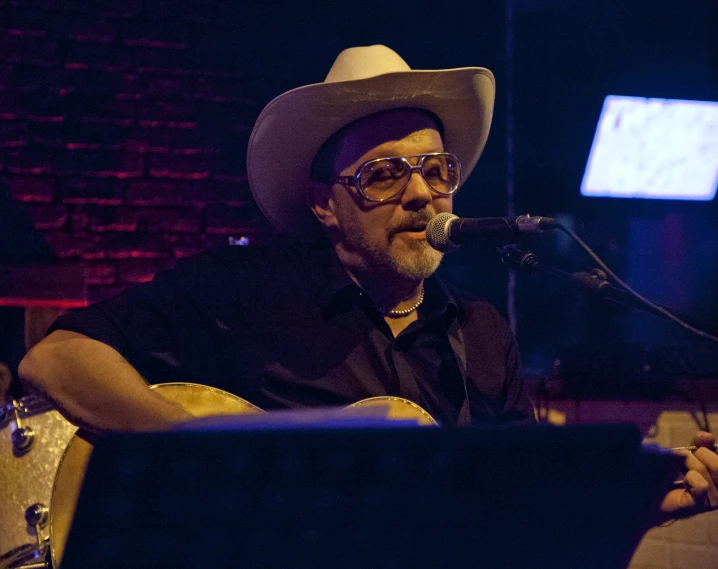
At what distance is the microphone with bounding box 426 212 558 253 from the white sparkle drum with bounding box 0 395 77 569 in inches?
46.3

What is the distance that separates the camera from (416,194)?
220cm

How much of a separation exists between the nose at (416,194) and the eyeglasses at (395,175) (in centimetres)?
1

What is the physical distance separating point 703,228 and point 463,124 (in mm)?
1900

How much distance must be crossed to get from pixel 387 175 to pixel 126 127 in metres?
1.82

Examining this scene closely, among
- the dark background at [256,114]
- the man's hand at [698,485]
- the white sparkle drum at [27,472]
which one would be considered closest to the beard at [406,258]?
the man's hand at [698,485]

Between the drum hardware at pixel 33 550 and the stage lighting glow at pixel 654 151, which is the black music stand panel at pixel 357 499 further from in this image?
the stage lighting glow at pixel 654 151

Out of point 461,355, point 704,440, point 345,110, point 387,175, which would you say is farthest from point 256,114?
point 704,440

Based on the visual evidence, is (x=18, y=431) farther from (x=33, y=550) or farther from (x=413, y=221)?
(x=413, y=221)

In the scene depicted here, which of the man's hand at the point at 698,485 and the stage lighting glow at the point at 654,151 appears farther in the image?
the stage lighting glow at the point at 654,151

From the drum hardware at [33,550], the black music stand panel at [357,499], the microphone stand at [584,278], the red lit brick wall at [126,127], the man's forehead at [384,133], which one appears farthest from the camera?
the red lit brick wall at [126,127]

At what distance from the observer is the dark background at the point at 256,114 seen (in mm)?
3475

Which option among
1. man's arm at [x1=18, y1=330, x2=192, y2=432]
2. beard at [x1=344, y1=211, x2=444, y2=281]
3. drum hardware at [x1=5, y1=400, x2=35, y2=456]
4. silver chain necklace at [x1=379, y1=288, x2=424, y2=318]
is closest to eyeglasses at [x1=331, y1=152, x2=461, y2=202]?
beard at [x1=344, y1=211, x2=444, y2=281]

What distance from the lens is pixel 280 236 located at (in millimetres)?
3697

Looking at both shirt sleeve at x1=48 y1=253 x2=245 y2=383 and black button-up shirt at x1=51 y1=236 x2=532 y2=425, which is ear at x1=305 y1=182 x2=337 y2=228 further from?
shirt sleeve at x1=48 y1=253 x2=245 y2=383
